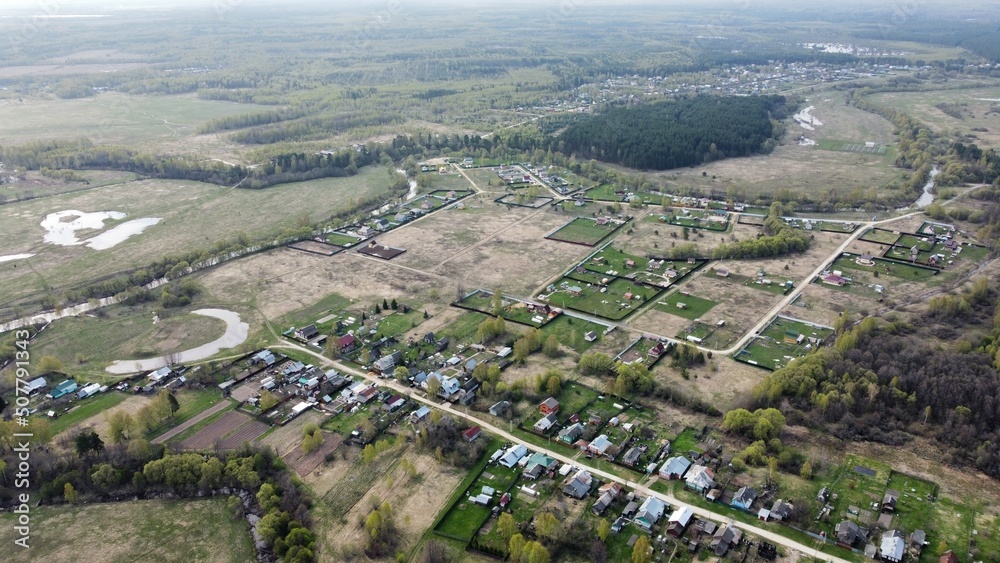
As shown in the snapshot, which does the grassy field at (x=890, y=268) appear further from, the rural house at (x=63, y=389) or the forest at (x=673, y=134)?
the rural house at (x=63, y=389)

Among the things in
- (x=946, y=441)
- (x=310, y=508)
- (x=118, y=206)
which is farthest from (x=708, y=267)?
(x=118, y=206)

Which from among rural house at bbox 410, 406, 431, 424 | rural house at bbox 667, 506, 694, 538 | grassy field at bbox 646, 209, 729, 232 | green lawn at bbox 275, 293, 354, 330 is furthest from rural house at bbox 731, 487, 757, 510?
grassy field at bbox 646, 209, 729, 232

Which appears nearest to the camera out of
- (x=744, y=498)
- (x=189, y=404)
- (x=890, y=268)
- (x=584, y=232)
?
(x=744, y=498)

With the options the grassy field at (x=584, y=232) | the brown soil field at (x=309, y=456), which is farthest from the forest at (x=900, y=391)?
the grassy field at (x=584, y=232)

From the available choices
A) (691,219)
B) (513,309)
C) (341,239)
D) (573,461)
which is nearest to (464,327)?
(513,309)

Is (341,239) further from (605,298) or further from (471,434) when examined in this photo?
(471,434)

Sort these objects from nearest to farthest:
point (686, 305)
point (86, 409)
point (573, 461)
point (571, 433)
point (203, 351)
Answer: point (573, 461)
point (571, 433)
point (86, 409)
point (203, 351)
point (686, 305)

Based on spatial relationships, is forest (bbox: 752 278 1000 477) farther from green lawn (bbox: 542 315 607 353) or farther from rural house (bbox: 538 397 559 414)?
green lawn (bbox: 542 315 607 353)
